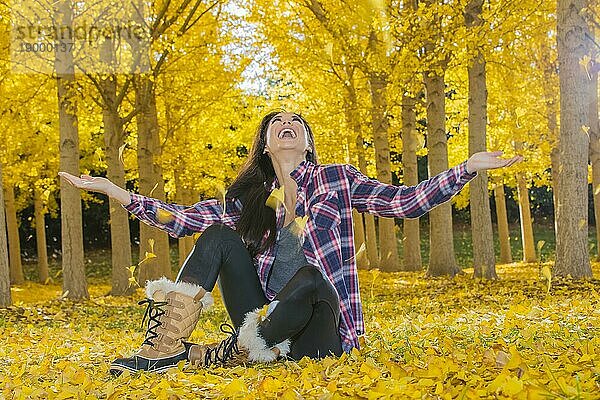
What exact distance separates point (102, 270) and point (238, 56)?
1291 cm

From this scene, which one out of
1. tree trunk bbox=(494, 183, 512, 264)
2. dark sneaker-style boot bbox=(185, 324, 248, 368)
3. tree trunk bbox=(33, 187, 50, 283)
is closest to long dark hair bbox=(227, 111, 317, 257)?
dark sneaker-style boot bbox=(185, 324, 248, 368)

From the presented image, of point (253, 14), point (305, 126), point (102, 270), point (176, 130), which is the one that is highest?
point (253, 14)

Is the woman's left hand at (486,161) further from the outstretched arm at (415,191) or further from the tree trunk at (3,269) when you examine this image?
the tree trunk at (3,269)

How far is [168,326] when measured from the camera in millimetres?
3564

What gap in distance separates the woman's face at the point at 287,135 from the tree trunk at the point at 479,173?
6.60 meters

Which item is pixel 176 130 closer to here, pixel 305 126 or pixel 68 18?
pixel 68 18

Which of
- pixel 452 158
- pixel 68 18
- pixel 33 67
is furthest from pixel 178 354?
pixel 452 158

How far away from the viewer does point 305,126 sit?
4.25 meters

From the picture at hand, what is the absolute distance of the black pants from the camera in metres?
3.47

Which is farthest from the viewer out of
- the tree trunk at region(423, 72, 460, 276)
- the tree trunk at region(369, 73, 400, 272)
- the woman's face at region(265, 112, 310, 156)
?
the tree trunk at region(369, 73, 400, 272)

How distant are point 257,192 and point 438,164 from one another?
7.91m

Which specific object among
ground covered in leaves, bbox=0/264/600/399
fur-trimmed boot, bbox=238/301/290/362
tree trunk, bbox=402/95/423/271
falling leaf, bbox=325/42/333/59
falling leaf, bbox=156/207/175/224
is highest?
falling leaf, bbox=325/42/333/59

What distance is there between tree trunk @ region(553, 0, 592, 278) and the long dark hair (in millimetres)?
5108

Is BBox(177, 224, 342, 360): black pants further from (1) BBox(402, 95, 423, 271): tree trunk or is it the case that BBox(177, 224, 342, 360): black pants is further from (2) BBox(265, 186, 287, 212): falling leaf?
(1) BBox(402, 95, 423, 271): tree trunk
